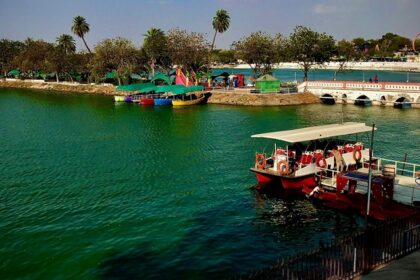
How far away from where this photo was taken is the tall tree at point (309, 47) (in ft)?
287

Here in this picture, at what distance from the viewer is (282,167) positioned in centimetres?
2777

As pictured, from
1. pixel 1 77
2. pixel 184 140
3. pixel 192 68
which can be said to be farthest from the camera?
pixel 1 77

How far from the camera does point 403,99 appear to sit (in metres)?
70.2

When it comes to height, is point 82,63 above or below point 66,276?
above

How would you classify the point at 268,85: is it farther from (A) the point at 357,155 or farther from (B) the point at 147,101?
(A) the point at 357,155

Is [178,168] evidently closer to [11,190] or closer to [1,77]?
[11,190]

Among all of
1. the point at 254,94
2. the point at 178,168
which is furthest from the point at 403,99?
the point at 178,168

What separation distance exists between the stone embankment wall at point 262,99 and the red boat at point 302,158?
4336cm

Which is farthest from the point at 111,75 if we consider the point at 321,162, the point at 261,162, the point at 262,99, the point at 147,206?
the point at 321,162

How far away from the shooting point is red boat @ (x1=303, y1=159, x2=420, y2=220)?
75.3 ft

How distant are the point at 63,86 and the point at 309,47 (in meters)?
67.5

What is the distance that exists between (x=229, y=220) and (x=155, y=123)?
34.8 metres

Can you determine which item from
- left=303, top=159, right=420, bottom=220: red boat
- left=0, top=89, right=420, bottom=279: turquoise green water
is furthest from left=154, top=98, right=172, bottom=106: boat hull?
left=303, top=159, right=420, bottom=220: red boat

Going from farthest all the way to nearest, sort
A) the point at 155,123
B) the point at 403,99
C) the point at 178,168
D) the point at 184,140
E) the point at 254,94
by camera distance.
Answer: the point at 254,94
the point at 403,99
the point at 155,123
the point at 184,140
the point at 178,168
